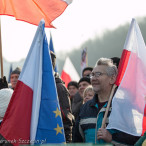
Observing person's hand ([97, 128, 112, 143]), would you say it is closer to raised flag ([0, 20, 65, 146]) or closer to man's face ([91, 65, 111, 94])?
raised flag ([0, 20, 65, 146])

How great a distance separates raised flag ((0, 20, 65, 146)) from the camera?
15.2 ft

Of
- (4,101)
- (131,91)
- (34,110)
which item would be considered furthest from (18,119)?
(131,91)

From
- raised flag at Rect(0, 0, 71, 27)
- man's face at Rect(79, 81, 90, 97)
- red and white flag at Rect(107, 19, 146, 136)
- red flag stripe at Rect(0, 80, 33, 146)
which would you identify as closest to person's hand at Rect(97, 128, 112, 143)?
red and white flag at Rect(107, 19, 146, 136)

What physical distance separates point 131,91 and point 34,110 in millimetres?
1163

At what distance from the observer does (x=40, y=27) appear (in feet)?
16.5

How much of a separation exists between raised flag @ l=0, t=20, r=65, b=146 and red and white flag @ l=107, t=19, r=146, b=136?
2.13 ft

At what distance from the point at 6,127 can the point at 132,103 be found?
1466 millimetres

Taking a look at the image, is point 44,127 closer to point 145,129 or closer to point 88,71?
point 145,129

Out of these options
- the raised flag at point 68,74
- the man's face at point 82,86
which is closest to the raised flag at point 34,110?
the man's face at point 82,86

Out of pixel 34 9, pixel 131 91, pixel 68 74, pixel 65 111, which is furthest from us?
pixel 68 74

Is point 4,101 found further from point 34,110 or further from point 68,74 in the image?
point 68,74

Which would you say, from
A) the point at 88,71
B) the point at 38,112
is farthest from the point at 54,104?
the point at 88,71

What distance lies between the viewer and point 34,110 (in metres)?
4.73

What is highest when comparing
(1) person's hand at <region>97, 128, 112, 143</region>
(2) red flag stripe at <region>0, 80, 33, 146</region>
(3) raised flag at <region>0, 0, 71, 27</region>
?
(3) raised flag at <region>0, 0, 71, 27</region>
